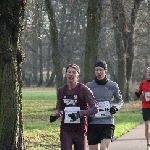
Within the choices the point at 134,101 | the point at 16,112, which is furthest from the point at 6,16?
the point at 134,101

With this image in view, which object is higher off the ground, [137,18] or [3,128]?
[137,18]

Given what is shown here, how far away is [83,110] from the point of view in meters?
6.98

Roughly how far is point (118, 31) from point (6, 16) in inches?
891

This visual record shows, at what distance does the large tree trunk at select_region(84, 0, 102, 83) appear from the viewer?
18.0 metres

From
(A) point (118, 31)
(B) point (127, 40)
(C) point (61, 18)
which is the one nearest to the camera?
(A) point (118, 31)

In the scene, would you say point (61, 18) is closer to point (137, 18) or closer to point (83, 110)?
point (137, 18)

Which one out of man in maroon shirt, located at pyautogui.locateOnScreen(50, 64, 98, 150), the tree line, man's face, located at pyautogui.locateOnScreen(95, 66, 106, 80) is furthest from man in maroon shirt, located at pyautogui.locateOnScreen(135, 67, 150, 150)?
man in maroon shirt, located at pyautogui.locateOnScreen(50, 64, 98, 150)

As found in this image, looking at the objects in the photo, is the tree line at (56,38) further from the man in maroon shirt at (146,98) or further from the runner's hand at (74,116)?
the man in maroon shirt at (146,98)

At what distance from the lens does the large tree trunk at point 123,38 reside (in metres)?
30.8

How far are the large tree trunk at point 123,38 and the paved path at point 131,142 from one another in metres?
15.6

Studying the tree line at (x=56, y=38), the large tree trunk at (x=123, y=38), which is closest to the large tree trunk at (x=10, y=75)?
the tree line at (x=56, y=38)

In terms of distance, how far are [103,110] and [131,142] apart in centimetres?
473

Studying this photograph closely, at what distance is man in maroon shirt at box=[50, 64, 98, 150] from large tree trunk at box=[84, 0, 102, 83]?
11.1 m

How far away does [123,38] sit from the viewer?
3284 centimetres
